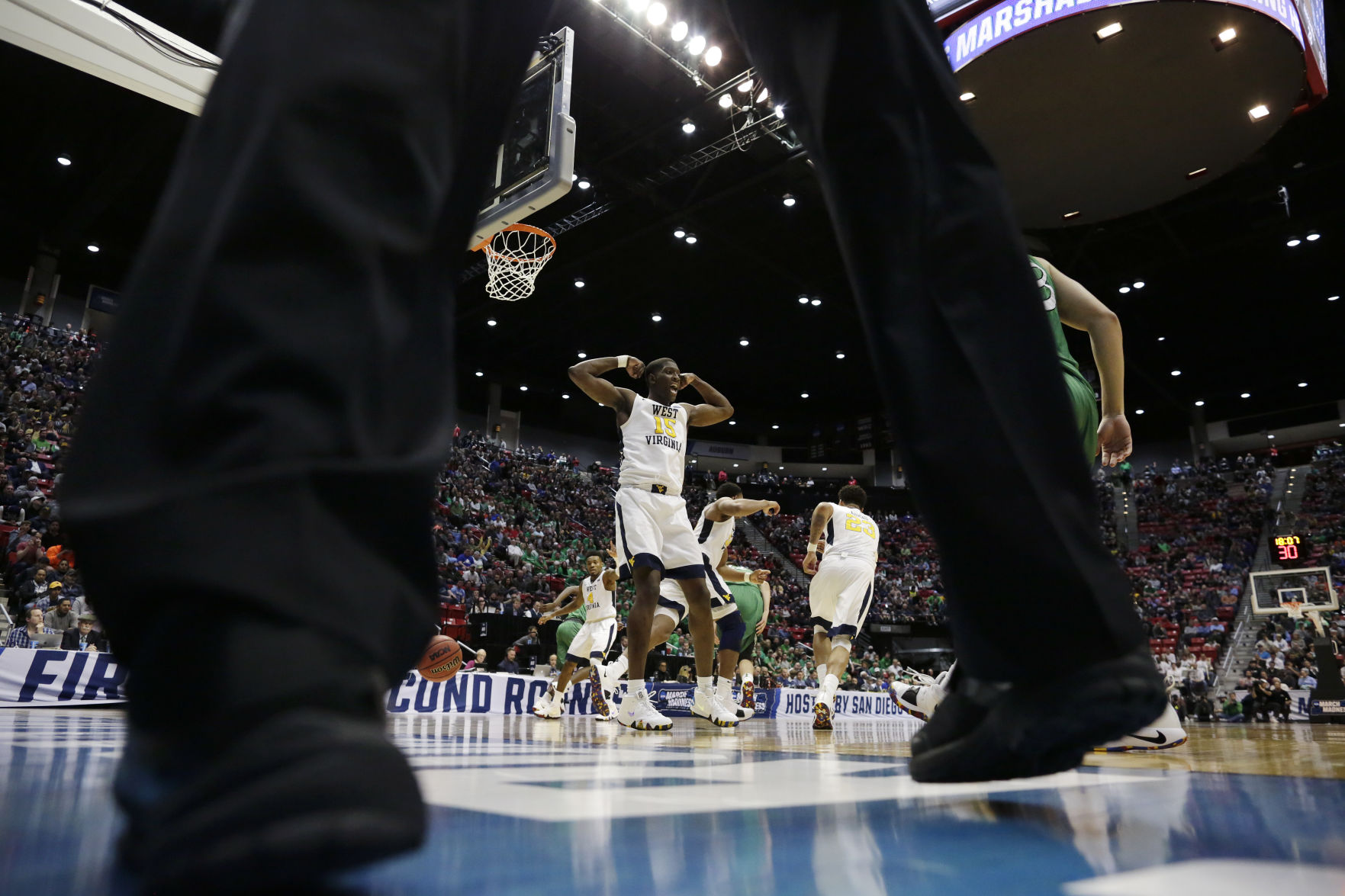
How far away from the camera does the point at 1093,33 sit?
7.35 m

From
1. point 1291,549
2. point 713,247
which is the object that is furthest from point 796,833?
point 1291,549

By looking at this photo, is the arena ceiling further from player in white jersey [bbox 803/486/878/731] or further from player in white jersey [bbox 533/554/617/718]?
player in white jersey [bbox 803/486/878/731]

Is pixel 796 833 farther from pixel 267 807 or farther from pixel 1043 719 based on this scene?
pixel 267 807

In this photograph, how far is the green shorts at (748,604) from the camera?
24.1 ft

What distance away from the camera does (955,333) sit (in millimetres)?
782

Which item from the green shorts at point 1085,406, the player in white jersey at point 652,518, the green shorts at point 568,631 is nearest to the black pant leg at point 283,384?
the green shorts at point 1085,406

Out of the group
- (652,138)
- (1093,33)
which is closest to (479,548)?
(652,138)

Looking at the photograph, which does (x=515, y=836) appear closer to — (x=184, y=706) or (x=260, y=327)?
(x=184, y=706)

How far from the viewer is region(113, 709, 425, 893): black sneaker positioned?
15.4 inches

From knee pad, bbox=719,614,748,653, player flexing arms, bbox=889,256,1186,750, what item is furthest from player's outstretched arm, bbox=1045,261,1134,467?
knee pad, bbox=719,614,748,653

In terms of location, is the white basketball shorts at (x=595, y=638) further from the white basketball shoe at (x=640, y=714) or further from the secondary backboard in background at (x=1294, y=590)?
the secondary backboard in background at (x=1294, y=590)

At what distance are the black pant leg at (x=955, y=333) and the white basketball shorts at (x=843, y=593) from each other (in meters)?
5.77

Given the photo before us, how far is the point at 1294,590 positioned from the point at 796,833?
66.5 feet

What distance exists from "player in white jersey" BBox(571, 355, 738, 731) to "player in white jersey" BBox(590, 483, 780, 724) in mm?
671
